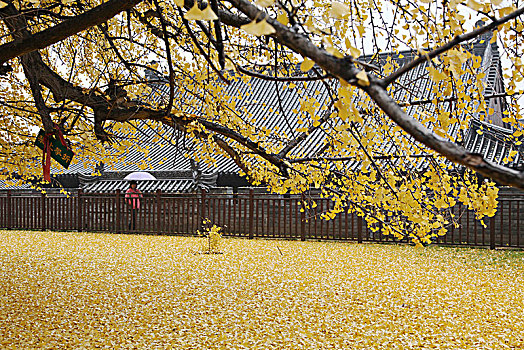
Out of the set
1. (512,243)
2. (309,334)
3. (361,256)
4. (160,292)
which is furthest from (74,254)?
(512,243)

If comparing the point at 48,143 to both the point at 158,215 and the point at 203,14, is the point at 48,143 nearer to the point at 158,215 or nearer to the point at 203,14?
the point at 203,14

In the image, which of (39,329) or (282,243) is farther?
(282,243)

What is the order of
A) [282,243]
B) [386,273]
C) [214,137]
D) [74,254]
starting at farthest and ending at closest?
[282,243] < [74,254] < [386,273] < [214,137]

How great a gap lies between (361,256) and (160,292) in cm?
383

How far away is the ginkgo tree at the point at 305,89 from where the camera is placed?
3.92 feet

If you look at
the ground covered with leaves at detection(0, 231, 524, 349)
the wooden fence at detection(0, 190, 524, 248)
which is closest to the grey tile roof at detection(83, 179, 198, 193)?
the wooden fence at detection(0, 190, 524, 248)

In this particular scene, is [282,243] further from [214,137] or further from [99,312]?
[99,312]

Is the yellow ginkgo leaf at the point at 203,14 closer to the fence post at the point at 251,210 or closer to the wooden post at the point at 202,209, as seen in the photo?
the fence post at the point at 251,210

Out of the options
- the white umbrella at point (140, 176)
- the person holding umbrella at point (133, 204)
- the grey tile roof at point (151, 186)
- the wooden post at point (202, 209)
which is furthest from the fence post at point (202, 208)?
the white umbrella at point (140, 176)

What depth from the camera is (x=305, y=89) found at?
350 cm

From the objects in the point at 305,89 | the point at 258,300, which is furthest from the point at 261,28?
the point at 258,300

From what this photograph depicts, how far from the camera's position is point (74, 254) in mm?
7215

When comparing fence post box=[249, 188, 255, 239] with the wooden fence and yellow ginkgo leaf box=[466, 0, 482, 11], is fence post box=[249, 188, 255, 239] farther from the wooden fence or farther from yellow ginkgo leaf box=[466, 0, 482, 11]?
yellow ginkgo leaf box=[466, 0, 482, 11]

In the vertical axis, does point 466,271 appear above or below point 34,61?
below
